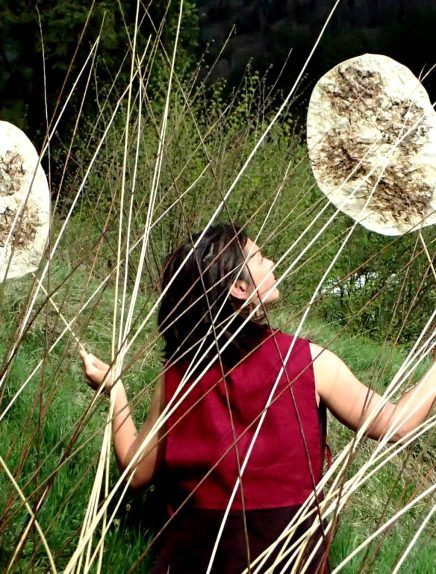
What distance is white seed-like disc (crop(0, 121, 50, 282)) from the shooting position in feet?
4.74

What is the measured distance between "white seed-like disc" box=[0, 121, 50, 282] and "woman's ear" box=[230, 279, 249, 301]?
41cm

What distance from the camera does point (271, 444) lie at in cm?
183

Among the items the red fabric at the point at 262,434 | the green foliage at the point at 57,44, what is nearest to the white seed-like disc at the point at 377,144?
the red fabric at the point at 262,434

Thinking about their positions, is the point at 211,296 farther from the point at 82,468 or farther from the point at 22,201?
the point at 82,468

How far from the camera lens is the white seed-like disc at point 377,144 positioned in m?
1.53

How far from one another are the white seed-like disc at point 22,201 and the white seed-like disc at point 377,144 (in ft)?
1.31

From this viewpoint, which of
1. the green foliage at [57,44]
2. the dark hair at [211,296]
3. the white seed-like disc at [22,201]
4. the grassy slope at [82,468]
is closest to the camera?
the white seed-like disc at [22,201]

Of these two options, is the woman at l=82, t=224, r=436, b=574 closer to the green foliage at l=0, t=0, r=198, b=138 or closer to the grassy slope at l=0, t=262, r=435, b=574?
the grassy slope at l=0, t=262, r=435, b=574

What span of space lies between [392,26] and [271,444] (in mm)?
11975

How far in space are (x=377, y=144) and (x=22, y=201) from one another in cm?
50

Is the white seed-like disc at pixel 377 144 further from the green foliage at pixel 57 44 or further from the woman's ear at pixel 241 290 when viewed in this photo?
the green foliage at pixel 57 44

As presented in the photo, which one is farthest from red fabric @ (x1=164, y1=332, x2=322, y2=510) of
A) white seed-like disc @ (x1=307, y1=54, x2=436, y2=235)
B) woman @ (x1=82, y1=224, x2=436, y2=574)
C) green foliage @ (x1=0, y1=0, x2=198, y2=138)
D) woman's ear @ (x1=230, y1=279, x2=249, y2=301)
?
green foliage @ (x1=0, y1=0, x2=198, y2=138)

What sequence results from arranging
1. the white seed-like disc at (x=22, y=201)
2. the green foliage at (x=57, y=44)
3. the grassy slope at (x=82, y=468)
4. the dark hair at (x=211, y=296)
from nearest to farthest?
the white seed-like disc at (x=22, y=201), the dark hair at (x=211, y=296), the grassy slope at (x=82, y=468), the green foliage at (x=57, y=44)

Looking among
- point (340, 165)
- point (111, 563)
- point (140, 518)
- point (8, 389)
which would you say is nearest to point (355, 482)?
point (340, 165)
